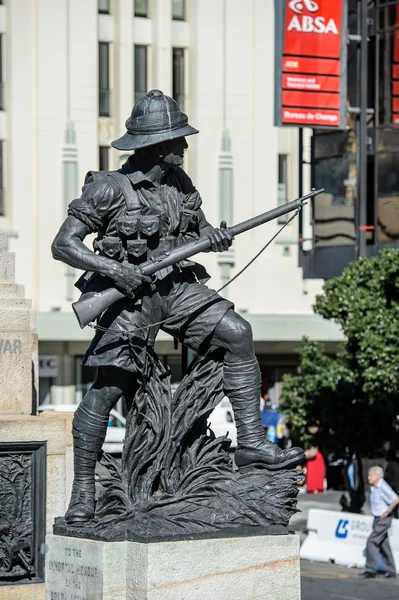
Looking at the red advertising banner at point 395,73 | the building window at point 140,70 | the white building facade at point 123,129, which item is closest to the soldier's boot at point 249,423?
the red advertising banner at point 395,73

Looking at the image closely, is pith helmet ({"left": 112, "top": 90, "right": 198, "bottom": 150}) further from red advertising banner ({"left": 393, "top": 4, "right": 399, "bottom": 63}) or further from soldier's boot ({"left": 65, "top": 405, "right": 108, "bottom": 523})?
red advertising banner ({"left": 393, "top": 4, "right": 399, "bottom": 63})

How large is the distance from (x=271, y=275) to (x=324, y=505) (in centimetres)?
2118

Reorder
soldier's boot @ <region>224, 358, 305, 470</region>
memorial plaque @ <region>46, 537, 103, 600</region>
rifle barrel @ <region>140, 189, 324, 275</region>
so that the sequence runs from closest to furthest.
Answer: memorial plaque @ <region>46, 537, 103, 600</region>, rifle barrel @ <region>140, 189, 324, 275</region>, soldier's boot @ <region>224, 358, 305, 470</region>

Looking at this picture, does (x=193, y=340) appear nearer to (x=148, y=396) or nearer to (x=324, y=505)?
(x=148, y=396)

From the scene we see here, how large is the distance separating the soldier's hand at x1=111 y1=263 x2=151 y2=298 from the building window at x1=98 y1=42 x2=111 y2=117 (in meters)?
39.8

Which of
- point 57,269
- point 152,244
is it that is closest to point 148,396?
point 152,244

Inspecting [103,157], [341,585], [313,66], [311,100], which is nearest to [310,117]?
[311,100]

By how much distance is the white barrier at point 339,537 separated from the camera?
71.7ft

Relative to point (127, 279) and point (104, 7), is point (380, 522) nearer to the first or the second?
point (127, 279)

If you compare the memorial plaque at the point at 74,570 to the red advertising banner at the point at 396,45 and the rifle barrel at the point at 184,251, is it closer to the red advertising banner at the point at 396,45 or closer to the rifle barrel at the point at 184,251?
the rifle barrel at the point at 184,251

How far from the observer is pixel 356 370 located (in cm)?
2572

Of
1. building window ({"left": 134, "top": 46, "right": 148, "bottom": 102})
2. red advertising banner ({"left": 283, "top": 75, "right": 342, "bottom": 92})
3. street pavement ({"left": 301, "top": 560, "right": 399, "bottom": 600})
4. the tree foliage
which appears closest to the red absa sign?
red advertising banner ({"left": 283, "top": 75, "right": 342, "bottom": 92})

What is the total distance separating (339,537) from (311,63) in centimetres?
1429

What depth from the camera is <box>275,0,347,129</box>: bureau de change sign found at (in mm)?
33688
